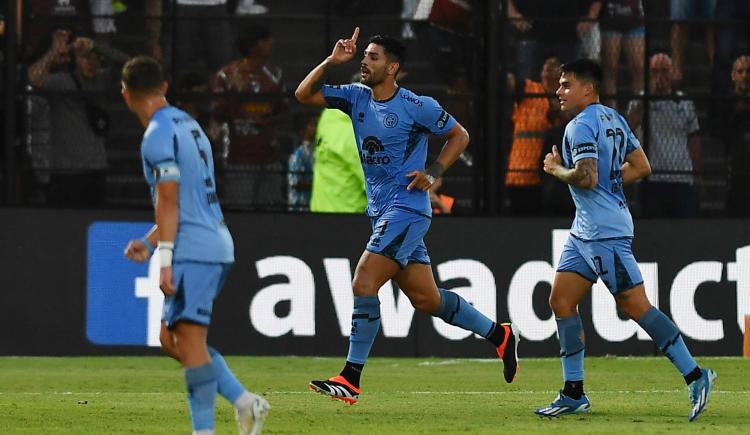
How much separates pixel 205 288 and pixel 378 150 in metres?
3.21

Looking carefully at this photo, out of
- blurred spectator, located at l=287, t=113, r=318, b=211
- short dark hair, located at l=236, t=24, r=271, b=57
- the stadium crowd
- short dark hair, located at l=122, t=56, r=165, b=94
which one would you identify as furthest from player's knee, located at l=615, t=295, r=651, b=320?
short dark hair, located at l=236, t=24, r=271, b=57

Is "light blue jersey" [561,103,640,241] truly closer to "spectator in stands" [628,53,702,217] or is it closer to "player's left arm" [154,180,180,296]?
"player's left arm" [154,180,180,296]

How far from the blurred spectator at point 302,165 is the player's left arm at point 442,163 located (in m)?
4.39

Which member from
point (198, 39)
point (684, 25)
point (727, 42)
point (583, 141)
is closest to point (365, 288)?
point (583, 141)

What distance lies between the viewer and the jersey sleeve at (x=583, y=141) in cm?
1013

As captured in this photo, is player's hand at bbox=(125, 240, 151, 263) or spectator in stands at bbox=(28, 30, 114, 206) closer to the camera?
player's hand at bbox=(125, 240, 151, 263)

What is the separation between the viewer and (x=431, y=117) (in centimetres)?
1130

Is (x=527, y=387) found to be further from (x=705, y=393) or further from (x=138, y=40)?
(x=138, y=40)

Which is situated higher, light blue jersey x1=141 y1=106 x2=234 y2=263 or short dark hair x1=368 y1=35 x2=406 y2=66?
short dark hair x1=368 y1=35 x2=406 y2=66

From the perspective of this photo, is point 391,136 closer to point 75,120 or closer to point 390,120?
point 390,120

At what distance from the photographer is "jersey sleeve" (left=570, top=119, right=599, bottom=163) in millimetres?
10133

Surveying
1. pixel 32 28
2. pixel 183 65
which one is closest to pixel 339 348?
pixel 183 65

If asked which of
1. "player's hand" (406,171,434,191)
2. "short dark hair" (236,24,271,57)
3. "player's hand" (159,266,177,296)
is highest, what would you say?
"short dark hair" (236,24,271,57)

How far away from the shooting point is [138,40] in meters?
15.7
